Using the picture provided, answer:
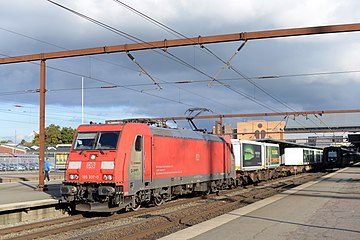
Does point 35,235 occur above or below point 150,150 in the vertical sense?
below

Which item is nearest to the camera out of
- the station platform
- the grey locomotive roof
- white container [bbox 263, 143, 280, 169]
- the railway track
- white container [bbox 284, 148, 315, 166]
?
the station platform

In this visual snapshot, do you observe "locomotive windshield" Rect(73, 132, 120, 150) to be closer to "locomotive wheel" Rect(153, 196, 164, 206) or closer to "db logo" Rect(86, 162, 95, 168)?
"db logo" Rect(86, 162, 95, 168)

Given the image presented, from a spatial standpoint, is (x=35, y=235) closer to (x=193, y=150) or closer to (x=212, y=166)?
(x=193, y=150)

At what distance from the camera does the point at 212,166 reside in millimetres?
21797

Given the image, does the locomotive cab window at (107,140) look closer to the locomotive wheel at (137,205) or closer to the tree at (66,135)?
the locomotive wheel at (137,205)

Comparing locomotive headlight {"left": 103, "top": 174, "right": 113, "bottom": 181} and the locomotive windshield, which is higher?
the locomotive windshield

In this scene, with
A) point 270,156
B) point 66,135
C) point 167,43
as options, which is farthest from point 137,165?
point 66,135

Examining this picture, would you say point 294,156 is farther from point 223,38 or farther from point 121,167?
point 121,167

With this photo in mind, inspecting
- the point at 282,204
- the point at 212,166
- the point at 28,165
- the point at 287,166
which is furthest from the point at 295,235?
the point at 28,165

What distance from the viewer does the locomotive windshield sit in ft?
46.9

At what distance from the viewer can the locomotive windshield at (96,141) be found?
46.9 feet

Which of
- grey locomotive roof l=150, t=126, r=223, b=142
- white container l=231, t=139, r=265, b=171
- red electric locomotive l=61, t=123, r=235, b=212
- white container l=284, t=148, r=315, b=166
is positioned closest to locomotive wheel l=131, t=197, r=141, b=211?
red electric locomotive l=61, t=123, r=235, b=212

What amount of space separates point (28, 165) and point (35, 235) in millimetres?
45606

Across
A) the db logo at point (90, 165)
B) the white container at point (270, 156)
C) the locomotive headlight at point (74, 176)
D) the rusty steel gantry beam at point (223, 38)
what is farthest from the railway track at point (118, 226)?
the white container at point (270, 156)
